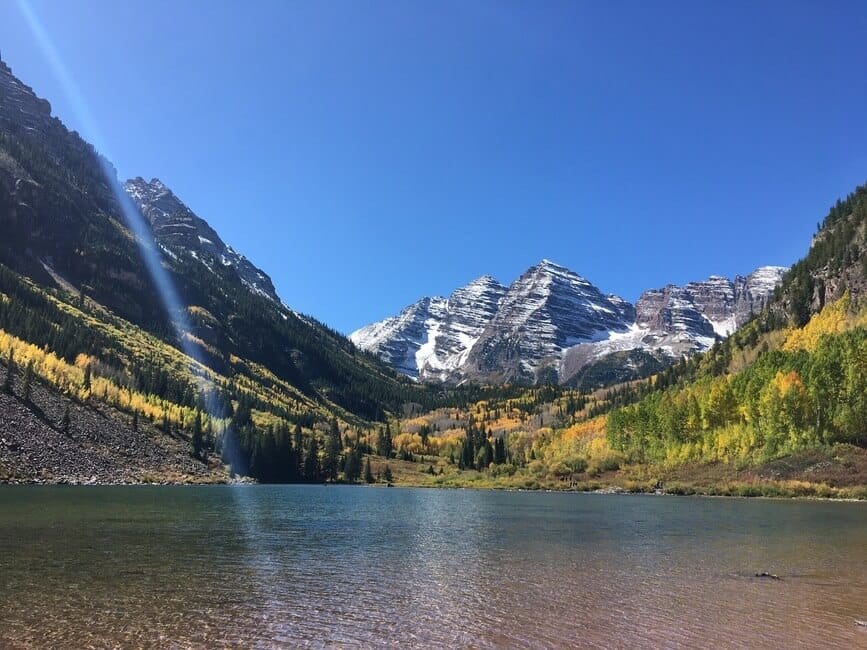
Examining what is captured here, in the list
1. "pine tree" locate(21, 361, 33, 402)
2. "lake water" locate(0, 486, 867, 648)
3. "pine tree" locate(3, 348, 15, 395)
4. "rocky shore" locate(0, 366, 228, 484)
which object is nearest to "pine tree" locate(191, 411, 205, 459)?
"rocky shore" locate(0, 366, 228, 484)

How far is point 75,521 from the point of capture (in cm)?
5175

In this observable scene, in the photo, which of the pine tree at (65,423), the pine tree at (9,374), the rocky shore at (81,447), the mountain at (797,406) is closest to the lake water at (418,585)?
the rocky shore at (81,447)

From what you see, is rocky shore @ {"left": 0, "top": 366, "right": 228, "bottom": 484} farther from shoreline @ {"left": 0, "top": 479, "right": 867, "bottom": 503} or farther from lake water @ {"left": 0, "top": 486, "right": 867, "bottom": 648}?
lake water @ {"left": 0, "top": 486, "right": 867, "bottom": 648}

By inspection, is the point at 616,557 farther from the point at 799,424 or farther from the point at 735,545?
the point at 799,424

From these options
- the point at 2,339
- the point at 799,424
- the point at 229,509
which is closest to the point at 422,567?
the point at 229,509

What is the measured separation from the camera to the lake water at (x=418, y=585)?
21.9 m

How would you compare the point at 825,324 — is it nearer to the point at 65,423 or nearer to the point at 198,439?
the point at 198,439

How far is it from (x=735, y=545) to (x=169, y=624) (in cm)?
4016

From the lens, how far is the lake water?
861 inches

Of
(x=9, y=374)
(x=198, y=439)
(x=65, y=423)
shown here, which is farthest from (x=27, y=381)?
(x=198, y=439)

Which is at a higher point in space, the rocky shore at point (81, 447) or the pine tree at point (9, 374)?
the pine tree at point (9, 374)

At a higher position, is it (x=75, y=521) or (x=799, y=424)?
(x=799, y=424)

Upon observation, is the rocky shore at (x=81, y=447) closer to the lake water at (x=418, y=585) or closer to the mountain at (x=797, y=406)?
the lake water at (x=418, y=585)

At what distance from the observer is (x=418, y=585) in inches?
1210
